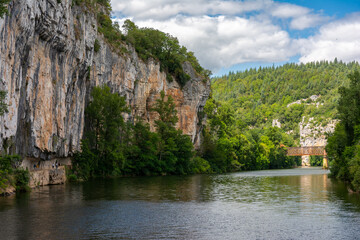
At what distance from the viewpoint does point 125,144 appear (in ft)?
217

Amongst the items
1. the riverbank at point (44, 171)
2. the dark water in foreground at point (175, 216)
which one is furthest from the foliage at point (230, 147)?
the dark water in foreground at point (175, 216)

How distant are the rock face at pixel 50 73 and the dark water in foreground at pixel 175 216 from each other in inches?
316

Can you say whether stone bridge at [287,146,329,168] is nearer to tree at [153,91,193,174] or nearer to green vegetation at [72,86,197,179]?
green vegetation at [72,86,197,179]

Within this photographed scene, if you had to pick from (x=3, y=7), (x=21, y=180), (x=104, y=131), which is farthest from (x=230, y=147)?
(x=3, y=7)

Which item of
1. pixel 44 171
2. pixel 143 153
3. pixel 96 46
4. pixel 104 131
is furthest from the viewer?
pixel 143 153

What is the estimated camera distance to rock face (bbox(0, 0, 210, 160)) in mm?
35531

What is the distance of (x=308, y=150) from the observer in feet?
450

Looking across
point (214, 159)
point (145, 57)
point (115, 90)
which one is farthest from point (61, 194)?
point (214, 159)

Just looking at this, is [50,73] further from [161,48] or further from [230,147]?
[230,147]

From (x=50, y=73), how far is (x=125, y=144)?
73.6 feet

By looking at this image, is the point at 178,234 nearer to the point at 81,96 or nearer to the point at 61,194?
the point at 61,194

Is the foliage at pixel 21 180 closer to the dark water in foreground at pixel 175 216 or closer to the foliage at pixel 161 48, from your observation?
the dark water in foreground at pixel 175 216

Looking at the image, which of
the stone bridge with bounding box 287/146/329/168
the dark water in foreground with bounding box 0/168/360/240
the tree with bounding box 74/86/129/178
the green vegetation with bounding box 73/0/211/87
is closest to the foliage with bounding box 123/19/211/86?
the green vegetation with bounding box 73/0/211/87

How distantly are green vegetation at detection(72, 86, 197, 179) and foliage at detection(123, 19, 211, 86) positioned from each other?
7093 mm
